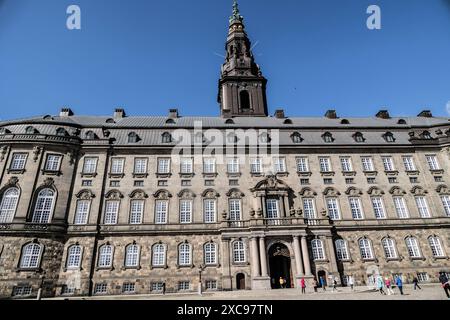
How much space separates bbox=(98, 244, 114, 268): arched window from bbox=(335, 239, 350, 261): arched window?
78.8 feet

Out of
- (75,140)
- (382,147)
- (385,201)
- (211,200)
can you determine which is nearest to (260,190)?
(211,200)

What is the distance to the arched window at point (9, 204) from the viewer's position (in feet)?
92.9

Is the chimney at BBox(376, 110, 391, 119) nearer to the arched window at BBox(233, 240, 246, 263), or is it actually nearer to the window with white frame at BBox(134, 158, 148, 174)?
the arched window at BBox(233, 240, 246, 263)

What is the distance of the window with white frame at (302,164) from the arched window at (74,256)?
26135 mm

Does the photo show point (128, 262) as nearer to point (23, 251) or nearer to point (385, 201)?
point (23, 251)

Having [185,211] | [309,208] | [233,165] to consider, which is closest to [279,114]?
[233,165]

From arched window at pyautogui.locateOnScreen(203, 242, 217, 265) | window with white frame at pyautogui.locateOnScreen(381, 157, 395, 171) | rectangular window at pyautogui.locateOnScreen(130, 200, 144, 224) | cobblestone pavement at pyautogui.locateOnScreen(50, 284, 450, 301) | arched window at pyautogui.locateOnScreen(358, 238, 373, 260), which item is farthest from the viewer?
window with white frame at pyautogui.locateOnScreen(381, 157, 395, 171)

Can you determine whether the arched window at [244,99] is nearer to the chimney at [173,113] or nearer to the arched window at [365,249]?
the chimney at [173,113]

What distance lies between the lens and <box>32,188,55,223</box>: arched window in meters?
28.8

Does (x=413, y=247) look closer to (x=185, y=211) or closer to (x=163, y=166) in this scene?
(x=185, y=211)

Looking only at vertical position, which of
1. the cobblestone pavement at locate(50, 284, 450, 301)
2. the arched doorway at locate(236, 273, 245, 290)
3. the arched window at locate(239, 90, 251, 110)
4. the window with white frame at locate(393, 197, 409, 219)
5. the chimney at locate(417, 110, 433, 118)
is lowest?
the cobblestone pavement at locate(50, 284, 450, 301)

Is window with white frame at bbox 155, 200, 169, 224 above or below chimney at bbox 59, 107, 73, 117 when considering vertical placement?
below

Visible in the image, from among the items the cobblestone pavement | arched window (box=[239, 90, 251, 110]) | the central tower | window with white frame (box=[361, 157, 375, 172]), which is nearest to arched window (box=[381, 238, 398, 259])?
the cobblestone pavement
